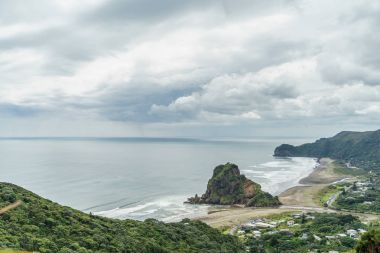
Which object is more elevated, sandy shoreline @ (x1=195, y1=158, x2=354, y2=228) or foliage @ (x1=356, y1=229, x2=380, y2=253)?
foliage @ (x1=356, y1=229, x2=380, y2=253)

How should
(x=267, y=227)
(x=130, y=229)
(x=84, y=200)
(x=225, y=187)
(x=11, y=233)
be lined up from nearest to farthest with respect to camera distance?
(x=11, y=233), (x=130, y=229), (x=267, y=227), (x=84, y=200), (x=225, y=187)

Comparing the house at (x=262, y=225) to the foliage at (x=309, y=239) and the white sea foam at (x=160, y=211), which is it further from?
the white sea foam at (x=160, y=211)

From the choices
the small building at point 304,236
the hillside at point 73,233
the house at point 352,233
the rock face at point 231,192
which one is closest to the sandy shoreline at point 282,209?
the rock face at point 231,192

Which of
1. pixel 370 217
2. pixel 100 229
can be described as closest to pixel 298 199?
pixel 370 217

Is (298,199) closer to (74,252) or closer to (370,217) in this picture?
(370,217)

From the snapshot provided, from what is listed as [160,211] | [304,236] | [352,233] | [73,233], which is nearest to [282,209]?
[160,211]

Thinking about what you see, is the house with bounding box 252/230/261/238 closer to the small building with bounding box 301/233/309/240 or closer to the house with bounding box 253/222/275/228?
the house with bounding box 253/222/275/228

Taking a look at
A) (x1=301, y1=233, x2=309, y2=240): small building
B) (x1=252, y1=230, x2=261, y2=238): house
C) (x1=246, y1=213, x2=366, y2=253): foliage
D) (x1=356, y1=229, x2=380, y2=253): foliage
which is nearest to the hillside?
(x1=246, y1=213, x2=366, y2=253): foliage
